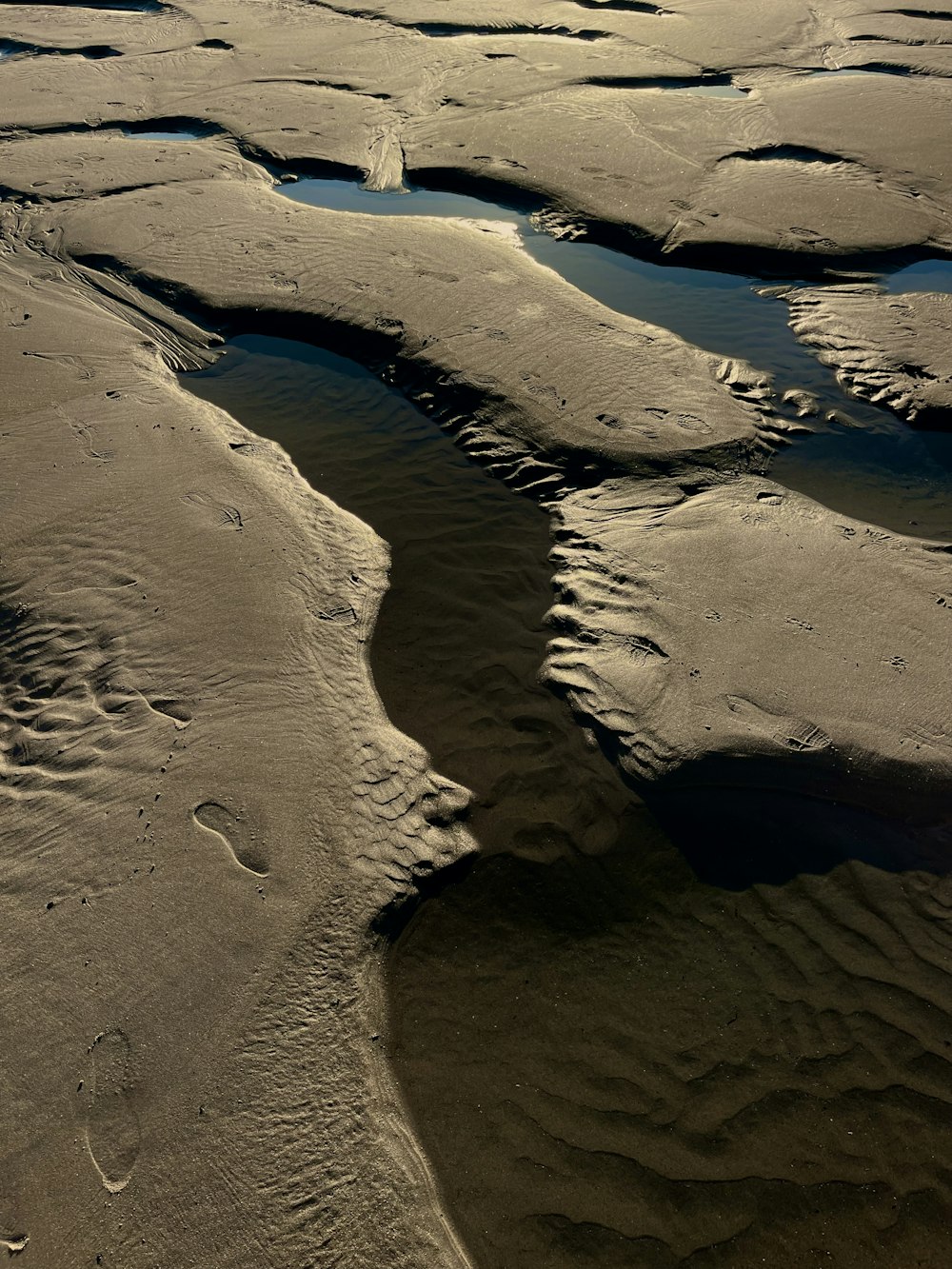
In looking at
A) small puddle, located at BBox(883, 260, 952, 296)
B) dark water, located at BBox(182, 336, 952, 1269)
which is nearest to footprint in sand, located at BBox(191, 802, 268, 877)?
dark water, located at BBox(182, 336, 952, 1269)

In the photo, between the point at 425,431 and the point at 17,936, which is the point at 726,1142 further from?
the point at 425,431

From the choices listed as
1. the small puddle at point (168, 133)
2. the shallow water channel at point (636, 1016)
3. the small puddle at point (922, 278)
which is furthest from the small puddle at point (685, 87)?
the shallow water channel at point (636, 1016)

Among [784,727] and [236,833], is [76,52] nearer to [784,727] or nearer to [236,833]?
[236,833]

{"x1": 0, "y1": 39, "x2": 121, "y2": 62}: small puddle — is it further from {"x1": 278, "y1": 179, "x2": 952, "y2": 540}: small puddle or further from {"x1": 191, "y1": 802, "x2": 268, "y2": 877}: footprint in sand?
{"x1": 191, "y1": 802, "x2": 268, "y2": 877}: footprint in sand

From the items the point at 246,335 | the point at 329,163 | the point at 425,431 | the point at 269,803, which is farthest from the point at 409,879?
the point at 329,163

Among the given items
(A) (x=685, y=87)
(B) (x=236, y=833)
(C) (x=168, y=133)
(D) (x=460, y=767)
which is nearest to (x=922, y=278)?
(A) (x=685, y=87)

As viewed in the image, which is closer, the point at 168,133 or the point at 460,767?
the point at 460,767

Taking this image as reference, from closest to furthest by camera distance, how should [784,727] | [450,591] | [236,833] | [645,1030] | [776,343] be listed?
[645,1030], [236,833], [784,727], [450,591], [776,343]

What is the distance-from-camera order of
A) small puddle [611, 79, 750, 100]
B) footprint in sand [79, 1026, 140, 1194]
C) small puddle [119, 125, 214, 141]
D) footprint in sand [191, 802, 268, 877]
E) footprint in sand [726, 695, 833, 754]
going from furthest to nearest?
small puddle [611, 79, 750, 100]
small puddle [119, 125, 214, 141]
footprint in sand [726, 695, 833, 754]
footprint in sand [191, 802, 268, 877]
footprint in sand [79, 1026, 140, 1194]
